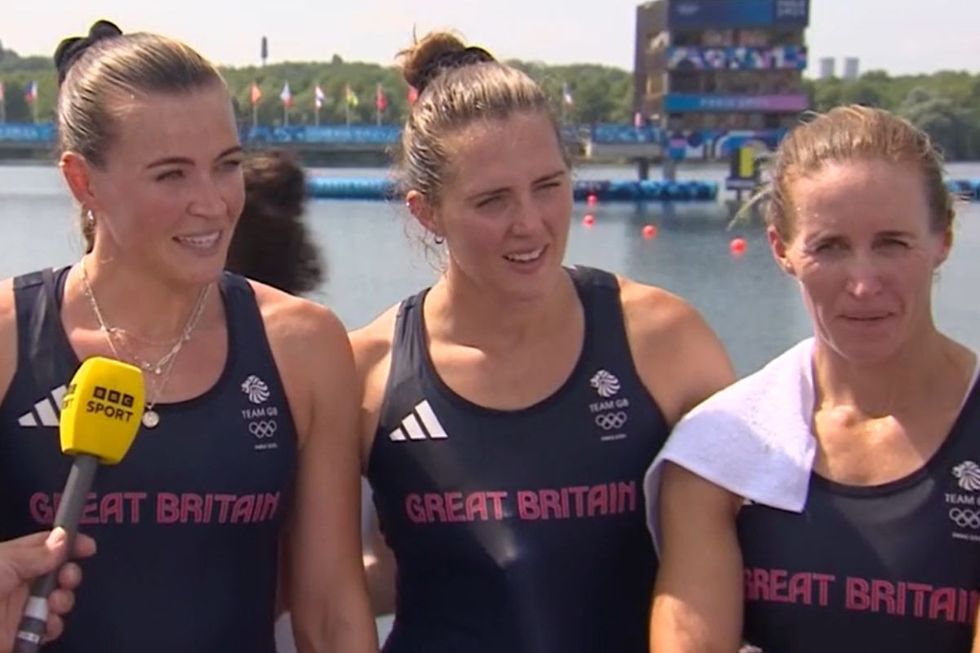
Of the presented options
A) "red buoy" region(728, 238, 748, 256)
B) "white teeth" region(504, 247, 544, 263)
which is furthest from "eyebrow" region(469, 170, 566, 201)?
"red buoy" region(728, 238, 748, 256)

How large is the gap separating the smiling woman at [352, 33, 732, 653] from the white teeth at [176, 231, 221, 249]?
0.46 metres

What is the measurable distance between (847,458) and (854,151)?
53cm

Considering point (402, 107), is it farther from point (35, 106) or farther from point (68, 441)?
point (35, 106)

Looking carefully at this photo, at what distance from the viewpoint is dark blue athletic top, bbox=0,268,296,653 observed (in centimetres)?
254

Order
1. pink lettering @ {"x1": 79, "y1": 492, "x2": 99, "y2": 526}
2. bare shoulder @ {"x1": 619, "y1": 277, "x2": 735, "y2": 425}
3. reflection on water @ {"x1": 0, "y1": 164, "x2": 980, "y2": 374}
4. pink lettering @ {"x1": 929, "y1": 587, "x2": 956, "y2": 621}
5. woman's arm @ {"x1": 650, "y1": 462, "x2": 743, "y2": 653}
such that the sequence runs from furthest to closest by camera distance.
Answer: reflection on water @ {"x1": 0, "y1": 164, "x2": 980, "y2": 374} → bare shoulder @ {"x1": 619, "y1": 277, "x2": 735, "y2": 425} → pink lettering @ {"x1": 79, "y1": 492, "x2": 99, "y2": 526} → woman's arm @ {"x1": 650, "y1": 462, "x2": 743, "y2": 653} → pink lettering @ {"x1": 929, "y1": 587, "x2": 956, "y2": 621}

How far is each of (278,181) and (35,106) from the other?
212 ft

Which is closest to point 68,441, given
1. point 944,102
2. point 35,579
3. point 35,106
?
point 35,579

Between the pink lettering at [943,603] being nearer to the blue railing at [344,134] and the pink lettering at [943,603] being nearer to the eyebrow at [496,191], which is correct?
the eyebrow at [496,191]

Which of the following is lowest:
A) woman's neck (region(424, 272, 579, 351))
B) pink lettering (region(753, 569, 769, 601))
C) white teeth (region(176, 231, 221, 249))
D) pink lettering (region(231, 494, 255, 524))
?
pink lettering (region(753, 569, 769, 601))

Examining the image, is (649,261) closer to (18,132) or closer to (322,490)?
(322,490)

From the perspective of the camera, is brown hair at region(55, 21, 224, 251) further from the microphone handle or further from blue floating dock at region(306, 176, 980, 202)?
blue floating dock at region(306, 176, 980, 202)

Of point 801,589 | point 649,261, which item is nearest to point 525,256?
point 801,589

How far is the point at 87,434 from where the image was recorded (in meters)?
2.17

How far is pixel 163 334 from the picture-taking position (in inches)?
105
